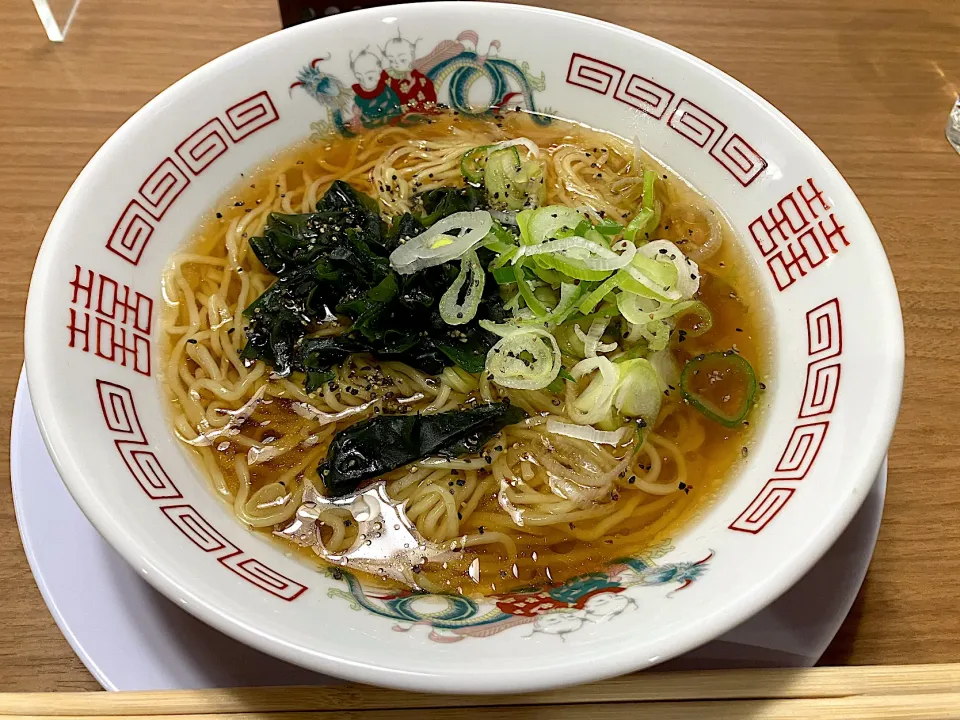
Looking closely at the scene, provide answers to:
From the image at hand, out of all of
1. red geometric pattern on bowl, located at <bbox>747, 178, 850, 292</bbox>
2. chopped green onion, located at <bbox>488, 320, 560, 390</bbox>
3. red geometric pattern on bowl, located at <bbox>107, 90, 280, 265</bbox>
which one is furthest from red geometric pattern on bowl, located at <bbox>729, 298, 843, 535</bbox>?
red geometric pattern on bowl, located at <bbox>107, 90, 280, 265</bbox>

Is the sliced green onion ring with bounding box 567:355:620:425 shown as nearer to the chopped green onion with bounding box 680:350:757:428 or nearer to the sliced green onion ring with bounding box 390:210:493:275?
the chopped green onion with bounding box 680:350:757:428

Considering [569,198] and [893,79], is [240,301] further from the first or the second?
[893,79]

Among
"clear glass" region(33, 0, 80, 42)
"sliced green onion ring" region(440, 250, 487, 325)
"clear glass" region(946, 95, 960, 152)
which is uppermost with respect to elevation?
"clear glass" region(946, 95, 960, 152)

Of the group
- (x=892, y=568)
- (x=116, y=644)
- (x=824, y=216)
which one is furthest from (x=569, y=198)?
(x=116, y=644)

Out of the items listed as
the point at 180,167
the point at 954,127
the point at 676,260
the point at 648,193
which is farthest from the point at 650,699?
the point at 954,127

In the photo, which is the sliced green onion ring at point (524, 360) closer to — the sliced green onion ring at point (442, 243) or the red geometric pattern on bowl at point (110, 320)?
the sliced green onion ring at point (442, 243)
